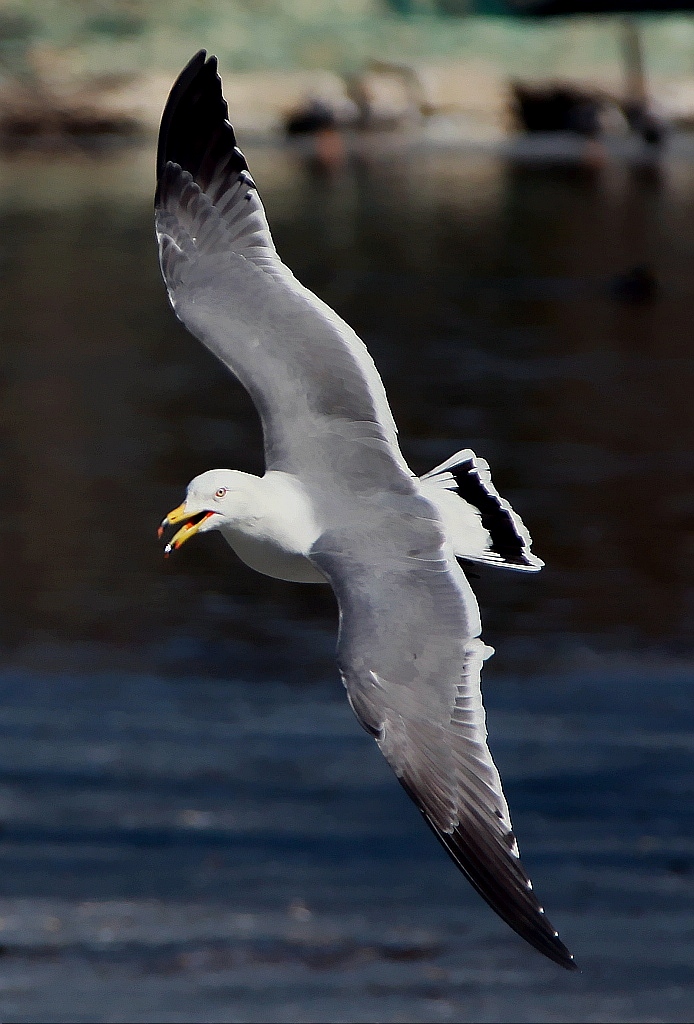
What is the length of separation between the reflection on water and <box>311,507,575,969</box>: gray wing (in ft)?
20.3

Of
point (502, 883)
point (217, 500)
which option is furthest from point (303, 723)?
point (502, 883)

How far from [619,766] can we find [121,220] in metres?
31.2

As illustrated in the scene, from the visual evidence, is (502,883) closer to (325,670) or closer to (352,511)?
(352,511)

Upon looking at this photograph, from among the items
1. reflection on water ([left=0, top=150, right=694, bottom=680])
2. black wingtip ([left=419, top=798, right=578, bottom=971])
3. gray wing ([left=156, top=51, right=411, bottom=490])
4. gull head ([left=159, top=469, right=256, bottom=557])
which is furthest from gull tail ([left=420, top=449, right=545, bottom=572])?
reflection on water ([left=0, top=150, right=694, bottom=680])

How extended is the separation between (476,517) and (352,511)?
1.89 ft

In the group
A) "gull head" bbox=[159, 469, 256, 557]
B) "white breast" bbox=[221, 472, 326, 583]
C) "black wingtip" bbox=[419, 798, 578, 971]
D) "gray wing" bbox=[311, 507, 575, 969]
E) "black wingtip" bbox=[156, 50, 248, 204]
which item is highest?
"black wingtip" bbox=[156, 50, 248, 204]

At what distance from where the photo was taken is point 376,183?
50.2 m

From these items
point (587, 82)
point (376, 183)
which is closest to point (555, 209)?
point (376, 183)

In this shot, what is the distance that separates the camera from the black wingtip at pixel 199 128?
291 inches

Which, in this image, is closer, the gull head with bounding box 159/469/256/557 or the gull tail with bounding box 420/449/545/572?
the gull head with bounding box 159/469/256/557

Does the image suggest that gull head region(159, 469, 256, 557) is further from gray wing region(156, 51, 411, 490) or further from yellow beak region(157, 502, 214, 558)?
gray wing region(156, 51, 411, 490)

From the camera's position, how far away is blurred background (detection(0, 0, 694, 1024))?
29.3 feet

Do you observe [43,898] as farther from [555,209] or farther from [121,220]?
[555,209]

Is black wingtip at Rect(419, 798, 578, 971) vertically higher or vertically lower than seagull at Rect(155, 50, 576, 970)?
lower
